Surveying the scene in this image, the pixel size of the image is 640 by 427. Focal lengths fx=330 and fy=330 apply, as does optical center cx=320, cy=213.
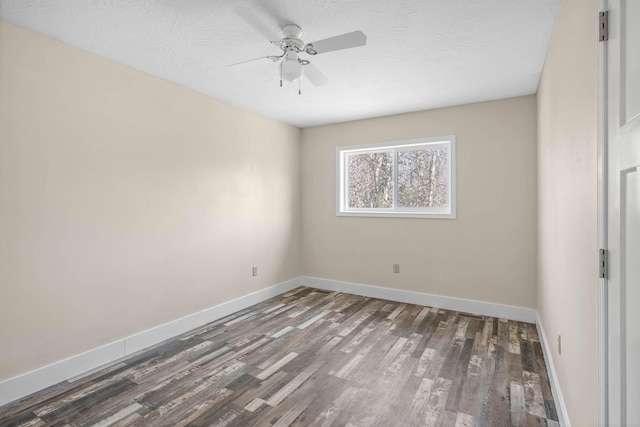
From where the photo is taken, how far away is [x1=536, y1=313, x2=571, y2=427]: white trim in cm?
185

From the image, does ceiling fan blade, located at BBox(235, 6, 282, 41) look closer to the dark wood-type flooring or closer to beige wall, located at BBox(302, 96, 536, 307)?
the dark wood-type flooring

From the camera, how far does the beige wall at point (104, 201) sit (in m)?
2.18

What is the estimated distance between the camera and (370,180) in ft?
15.2

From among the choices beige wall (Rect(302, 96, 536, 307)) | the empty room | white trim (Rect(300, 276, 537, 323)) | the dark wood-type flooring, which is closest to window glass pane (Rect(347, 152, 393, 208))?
the empty room

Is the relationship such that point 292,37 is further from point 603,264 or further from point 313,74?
point 603,264

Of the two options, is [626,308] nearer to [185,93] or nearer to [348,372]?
[348,372]

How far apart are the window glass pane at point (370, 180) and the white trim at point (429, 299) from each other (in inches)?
45.0

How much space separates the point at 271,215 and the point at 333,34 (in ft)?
8.75

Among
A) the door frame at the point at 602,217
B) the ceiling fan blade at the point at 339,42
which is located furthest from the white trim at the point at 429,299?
the ceiling fan blade at the point at 339,42

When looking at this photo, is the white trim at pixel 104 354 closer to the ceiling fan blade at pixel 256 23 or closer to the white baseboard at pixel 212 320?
the white baseboard at pixel 212 320

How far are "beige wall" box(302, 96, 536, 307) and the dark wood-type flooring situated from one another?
56cm

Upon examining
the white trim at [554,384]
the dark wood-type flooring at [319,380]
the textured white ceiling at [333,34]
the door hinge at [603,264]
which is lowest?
the dark wood-type flooring at [319,380]

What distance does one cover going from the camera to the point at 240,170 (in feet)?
13.0

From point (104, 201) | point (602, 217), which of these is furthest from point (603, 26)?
point (104, 201)
